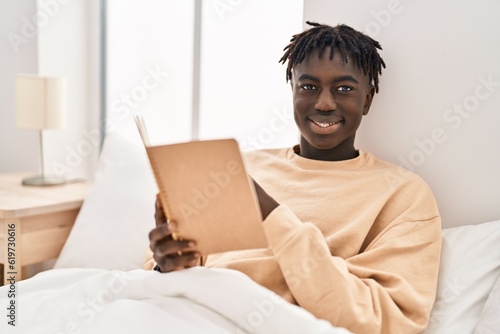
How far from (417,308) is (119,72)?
1.65m

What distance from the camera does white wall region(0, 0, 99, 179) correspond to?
7.03 ft

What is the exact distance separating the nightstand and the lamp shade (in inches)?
9.6

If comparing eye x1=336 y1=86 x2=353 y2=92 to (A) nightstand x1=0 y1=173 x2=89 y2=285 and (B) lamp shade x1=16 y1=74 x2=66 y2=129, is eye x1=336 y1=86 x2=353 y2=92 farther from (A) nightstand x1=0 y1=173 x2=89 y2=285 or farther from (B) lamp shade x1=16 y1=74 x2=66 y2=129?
(B) lamp shade x1=16 y1=74 x2=66 y2=129

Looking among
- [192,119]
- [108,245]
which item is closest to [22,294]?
[108,245]

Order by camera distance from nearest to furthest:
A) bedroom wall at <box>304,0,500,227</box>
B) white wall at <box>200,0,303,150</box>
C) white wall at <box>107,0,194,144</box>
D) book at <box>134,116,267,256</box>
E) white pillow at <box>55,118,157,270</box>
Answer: book at <box>134,116,267,256</box> < bedroom wall at <box>304,0,500,227</box> < white pillow at <box>55,118,157,270</box> < white wall at <box>200,0,303,150</box> < white wall at <box>107,0,194,144</box>

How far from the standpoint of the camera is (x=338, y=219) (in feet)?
3.80

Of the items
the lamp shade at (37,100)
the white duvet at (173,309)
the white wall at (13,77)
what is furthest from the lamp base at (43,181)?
the white duvet at (173,309)

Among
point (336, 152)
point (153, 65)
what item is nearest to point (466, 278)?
point (336, 152)

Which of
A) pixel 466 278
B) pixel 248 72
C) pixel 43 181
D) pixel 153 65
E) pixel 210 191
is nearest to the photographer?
pixel 210 191

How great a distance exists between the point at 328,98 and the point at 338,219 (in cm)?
27

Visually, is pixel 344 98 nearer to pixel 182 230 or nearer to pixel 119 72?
pixel 182 230

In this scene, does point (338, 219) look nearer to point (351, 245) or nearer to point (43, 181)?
point (351, 245)

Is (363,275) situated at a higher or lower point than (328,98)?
lower

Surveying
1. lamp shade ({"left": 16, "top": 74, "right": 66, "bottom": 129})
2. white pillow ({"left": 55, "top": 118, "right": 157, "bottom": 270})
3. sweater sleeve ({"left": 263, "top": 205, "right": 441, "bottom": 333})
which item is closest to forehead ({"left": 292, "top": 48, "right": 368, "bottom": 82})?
sweater sleeve ({"left": 263, "top": 205, "right": 441, "bottom": 333})
